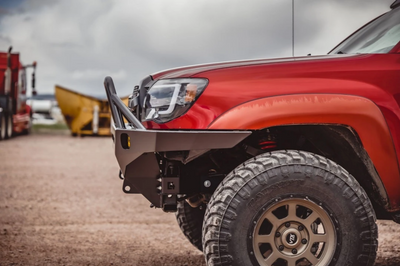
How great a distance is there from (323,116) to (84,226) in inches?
139

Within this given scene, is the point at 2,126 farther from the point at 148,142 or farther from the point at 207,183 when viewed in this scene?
the point at 148,142

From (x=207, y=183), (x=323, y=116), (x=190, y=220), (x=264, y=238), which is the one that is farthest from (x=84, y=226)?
(x=323, y=116)

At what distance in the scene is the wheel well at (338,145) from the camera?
3.06m

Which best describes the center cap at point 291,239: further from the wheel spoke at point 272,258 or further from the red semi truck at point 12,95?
the red semi truck at point 12,95

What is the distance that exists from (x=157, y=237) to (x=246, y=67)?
8.52ft

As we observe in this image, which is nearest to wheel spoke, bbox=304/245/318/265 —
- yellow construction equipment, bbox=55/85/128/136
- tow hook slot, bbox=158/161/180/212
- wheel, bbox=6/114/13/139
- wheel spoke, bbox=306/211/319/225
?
wheel spoke, bbox=306/211/319/225

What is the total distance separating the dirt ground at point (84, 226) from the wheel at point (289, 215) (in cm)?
137

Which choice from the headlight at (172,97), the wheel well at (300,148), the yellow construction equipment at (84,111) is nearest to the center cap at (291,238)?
the wheel well at (300,148)

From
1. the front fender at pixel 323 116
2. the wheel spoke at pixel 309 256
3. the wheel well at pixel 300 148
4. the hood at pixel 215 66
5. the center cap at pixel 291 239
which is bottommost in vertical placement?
the wheel spoke at pixel 309 256

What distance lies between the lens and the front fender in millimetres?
2881

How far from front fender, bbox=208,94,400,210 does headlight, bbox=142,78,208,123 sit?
0.68 ft

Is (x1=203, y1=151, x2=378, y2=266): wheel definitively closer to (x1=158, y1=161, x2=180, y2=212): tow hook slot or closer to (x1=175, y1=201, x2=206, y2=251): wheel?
(x1=158, y1=161, x2=180, y2=212): tow hook slot

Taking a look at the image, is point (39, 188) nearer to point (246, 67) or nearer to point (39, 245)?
point (39, 245)

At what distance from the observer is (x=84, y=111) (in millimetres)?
19016
